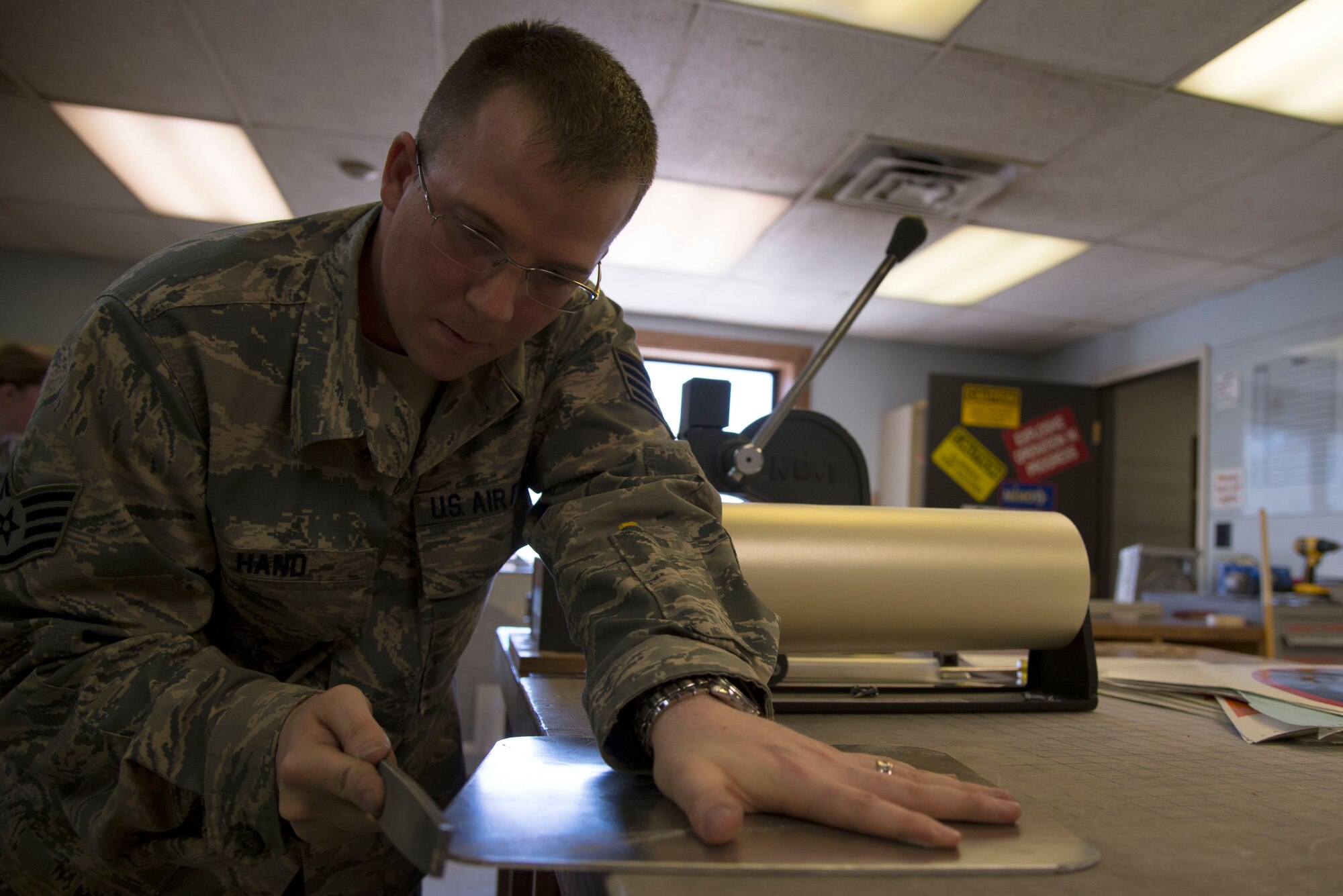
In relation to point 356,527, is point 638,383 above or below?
above

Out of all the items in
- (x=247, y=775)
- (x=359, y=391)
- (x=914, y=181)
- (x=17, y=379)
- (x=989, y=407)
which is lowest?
(x=247, y=775)

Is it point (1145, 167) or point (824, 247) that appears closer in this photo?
point (1145, 167)

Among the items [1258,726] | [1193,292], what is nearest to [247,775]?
[1258,726]

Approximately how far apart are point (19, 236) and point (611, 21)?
350cm

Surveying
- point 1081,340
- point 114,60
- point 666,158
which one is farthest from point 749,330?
point 114,60

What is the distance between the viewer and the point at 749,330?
17.2 ft

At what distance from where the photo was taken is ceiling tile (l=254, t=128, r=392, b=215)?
3.07m

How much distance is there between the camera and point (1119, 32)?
2.22 meters

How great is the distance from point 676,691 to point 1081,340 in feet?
17.3

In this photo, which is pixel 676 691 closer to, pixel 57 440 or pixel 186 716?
pixel 186 716

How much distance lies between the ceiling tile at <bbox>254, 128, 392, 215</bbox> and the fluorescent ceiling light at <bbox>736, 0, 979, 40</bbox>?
4.91ft

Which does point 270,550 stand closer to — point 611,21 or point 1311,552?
point 611,21

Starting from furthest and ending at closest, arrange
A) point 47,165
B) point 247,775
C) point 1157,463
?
point 1157,463 < point 47,165 < point 247,775

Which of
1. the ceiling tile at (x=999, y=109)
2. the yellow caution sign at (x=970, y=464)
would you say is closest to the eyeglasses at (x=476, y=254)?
the ceiling tile at (x=999, y=109)
